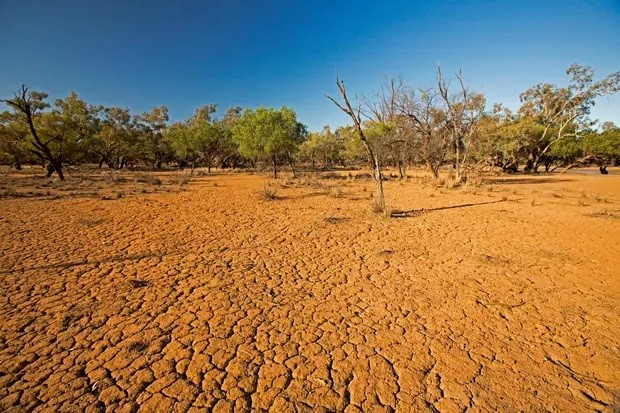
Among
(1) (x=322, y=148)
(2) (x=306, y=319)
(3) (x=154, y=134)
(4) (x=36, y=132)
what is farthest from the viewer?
(1) (x=322, y=148)

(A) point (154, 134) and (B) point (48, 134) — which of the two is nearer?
(B) point (48, 134)

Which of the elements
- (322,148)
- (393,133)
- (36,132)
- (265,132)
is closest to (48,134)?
(36,132)

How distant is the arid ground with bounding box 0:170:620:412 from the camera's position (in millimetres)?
3006

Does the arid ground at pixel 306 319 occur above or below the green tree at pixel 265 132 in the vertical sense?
below

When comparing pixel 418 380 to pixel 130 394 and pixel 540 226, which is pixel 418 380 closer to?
pixel 130 394

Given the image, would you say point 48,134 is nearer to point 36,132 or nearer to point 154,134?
point 36,132

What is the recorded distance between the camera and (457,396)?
2988 mm

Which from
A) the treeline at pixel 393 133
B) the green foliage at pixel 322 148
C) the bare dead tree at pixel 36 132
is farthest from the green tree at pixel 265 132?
the green foliage at pixel 322 148

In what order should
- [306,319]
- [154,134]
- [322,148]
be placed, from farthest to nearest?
[322,148], [154,134], [306,319]

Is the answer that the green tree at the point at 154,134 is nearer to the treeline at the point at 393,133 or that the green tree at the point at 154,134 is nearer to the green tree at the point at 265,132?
the treeline at the point at 393,133

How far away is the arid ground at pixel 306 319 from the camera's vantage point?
9.86 feet

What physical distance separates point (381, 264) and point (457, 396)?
11.4 ft

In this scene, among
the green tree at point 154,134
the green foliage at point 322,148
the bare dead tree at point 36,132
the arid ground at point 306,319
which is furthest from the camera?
the green foliage at point 322,148

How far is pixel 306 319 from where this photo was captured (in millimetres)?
4340
